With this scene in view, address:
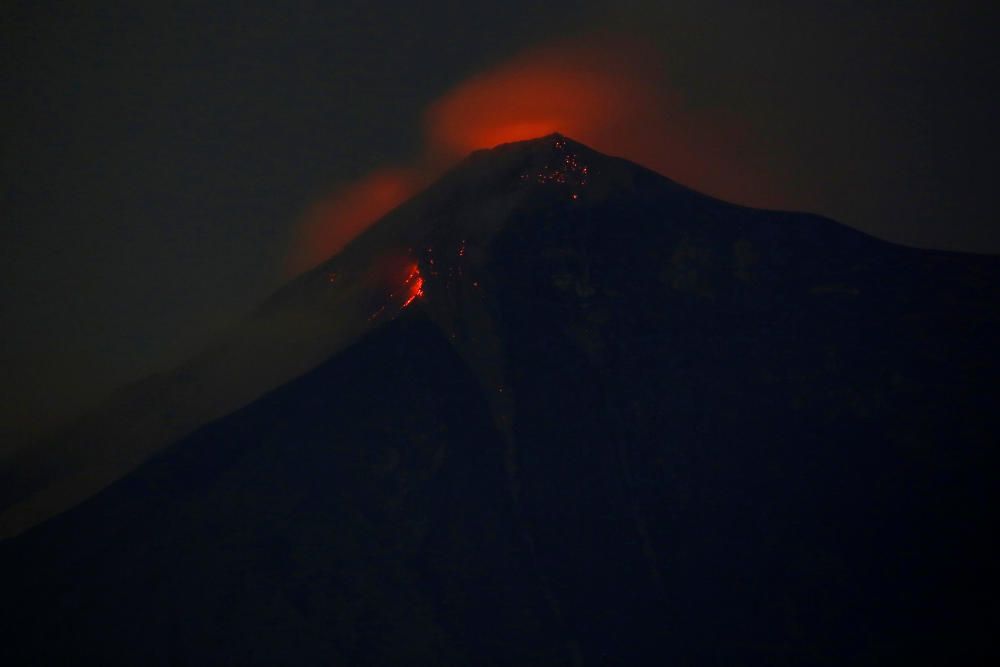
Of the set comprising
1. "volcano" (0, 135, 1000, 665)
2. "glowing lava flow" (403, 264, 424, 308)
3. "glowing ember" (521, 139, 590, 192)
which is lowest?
"volcano" (0, 135, 1000, 665)

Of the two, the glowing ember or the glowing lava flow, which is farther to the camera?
the glowing ember

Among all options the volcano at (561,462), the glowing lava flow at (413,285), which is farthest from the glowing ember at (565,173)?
the glowing lava flow at (413,285)

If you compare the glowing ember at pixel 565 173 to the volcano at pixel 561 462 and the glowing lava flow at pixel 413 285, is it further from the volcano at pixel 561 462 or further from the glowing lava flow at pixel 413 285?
the glowing lava flow at pixel 413 285

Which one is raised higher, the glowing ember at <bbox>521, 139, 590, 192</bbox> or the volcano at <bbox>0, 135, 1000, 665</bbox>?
the glowing ember at <bbox>521, 139, 590, 192</bbox>

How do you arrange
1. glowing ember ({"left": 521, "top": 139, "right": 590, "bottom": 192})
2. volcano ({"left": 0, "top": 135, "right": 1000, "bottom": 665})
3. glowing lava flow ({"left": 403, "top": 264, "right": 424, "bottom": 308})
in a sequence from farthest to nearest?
glowing ember ({"left": 521, "top": 139, "right": 590, "bottom": 192}) → glowing lava flow ({"left": 403, "top": 264, "right": 424, "bottom": 308}) → volcano ({"left": 0, "top": 135, "right": 1000, "bottom": 665})

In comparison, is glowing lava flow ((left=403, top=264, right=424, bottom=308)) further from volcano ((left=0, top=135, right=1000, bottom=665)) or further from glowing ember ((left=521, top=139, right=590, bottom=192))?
glowing ember ((left=521, top=139, right=590, bottom=192))

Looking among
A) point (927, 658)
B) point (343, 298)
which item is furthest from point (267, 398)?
point (927, 658)

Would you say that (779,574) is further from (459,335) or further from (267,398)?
(267,398)

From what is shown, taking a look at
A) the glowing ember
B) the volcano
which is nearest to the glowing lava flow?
the volcano

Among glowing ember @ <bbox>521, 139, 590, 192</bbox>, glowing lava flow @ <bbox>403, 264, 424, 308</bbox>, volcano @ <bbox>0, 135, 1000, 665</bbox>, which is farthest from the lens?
glowing ember @ <bbox>521, 139, 590, 192</bbox>
